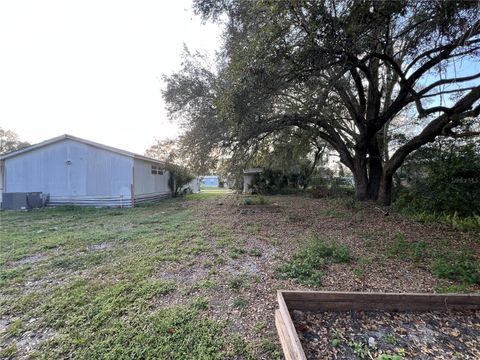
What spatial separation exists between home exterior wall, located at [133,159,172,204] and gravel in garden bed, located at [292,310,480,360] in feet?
36.1

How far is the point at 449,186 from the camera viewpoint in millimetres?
6418

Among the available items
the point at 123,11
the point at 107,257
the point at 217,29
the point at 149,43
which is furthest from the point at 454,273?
the point at 149,43

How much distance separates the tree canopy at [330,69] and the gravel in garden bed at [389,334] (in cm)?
387

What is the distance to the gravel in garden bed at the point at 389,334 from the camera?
1.79 meters

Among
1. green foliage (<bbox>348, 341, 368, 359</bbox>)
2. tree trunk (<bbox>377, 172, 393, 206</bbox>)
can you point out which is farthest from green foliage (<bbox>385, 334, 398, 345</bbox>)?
tree trunk (<bbox>377, 172, 393, 206</bbox>)

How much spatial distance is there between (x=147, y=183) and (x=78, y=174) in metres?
3.18

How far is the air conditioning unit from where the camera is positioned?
409 inches

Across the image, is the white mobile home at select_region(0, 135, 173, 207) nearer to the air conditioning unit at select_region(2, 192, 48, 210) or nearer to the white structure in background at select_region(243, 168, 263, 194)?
the air conditioning unit at select_region(2, 192, 48, 210)

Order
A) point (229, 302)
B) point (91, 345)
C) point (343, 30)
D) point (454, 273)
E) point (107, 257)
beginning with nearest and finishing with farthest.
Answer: point (91, 345) < point (229, 302) < point (454, 273) < point (343, 30) < point (107, 257)

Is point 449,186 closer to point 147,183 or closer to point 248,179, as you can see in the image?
point 147,183

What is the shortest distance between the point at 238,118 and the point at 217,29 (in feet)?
10.6

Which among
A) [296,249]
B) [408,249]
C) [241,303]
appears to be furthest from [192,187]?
[241,303]

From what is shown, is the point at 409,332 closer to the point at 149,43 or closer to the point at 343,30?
the point at 343,30

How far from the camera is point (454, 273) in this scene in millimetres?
3193
